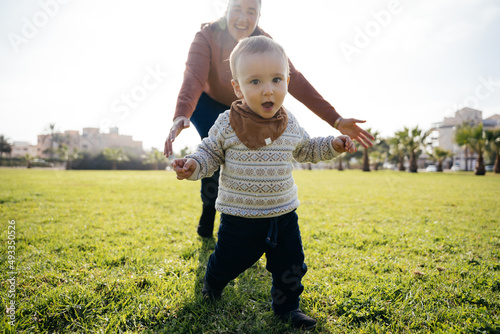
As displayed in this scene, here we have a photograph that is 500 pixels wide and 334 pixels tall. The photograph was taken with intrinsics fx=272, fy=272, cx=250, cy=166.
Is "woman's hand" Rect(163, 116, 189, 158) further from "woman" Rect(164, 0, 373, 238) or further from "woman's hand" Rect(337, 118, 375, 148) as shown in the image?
"woman's hand" Rect(337, 118, 375, 148)

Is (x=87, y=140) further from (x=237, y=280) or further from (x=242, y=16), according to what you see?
(x=237, y=280)

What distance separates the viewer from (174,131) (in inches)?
75.4

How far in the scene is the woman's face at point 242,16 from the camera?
2289 millimetres

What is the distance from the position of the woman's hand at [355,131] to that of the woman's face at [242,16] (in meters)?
1.15

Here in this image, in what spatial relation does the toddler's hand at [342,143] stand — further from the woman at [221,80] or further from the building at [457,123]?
the building at [457,123]

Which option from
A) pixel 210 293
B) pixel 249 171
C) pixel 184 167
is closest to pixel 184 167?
pixel 184 167

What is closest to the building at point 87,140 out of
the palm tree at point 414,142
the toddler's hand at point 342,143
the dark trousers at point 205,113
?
the palm tree at point 414,142

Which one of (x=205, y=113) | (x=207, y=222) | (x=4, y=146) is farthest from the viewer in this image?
(x=4, y=146)

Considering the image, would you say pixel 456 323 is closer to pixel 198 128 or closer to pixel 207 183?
pixel 207 183

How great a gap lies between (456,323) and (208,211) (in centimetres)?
232

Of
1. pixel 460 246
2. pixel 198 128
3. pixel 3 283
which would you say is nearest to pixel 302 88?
pixel 198 128

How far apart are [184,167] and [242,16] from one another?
1542mm

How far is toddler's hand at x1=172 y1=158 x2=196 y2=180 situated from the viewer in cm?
148

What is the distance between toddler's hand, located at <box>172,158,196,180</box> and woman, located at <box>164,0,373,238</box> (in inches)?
21.2
